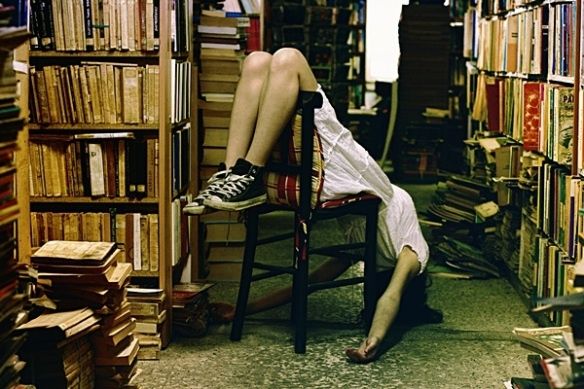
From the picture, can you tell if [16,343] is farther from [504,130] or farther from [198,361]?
[504,130]

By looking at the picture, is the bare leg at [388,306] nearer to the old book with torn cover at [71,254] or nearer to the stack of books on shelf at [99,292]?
the stack of books on shelf at [99,292]

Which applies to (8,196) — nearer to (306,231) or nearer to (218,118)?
(306,231)

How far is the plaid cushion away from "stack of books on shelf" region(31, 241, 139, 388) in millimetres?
878

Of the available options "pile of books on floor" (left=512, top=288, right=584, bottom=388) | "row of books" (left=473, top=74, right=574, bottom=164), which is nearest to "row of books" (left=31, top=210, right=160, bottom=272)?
"row of books" (left=473, top=74, right=574, bottom=164)

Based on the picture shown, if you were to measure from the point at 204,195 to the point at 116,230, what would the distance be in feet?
1.36

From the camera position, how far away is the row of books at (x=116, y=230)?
12.3 ft

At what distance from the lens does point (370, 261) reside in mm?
3932

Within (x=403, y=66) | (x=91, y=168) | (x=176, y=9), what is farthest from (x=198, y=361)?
(x=403, y=66)

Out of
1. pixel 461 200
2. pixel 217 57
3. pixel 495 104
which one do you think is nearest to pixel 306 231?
pixel 217 57

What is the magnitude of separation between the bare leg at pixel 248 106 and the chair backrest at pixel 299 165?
131mm

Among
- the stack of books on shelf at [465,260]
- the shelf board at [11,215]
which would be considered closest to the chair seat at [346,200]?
the stack of books on shelf at [465,260]

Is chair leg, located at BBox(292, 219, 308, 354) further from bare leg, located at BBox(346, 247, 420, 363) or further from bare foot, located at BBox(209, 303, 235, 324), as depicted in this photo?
bare foot, located at BBox(209, 303, 235, 324)

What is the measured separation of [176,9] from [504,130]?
227 centimetres

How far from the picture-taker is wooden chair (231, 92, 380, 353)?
372cm
